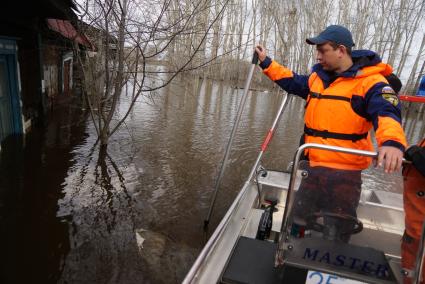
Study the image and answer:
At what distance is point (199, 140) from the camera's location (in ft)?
33.1

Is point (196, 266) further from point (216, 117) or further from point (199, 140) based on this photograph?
point (216, 117)

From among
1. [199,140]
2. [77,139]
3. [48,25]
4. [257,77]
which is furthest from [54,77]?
[257,77]

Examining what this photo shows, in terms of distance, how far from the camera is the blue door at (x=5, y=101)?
7100 mm

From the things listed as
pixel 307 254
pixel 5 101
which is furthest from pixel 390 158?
pixel 5 101

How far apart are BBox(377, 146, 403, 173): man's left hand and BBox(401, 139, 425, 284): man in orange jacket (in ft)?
0.32

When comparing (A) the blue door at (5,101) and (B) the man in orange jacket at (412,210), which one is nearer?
(B) the man in orange jacket at (412,210)

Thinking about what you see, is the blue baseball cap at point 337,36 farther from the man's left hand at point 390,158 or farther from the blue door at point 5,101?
the blue door at point 5,101

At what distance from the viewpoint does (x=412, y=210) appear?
2051 millimetres

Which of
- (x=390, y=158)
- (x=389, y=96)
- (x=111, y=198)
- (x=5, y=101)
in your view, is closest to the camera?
(x=390, y=158)

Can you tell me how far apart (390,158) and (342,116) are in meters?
0.91

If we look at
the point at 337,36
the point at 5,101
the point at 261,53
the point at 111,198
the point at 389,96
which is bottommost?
the point at 111,198

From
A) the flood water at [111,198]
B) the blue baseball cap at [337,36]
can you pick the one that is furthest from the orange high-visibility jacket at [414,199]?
the flood water at [111,198]

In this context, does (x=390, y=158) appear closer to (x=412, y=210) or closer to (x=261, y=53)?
(x=412, y=210)

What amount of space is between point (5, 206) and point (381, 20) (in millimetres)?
30758
